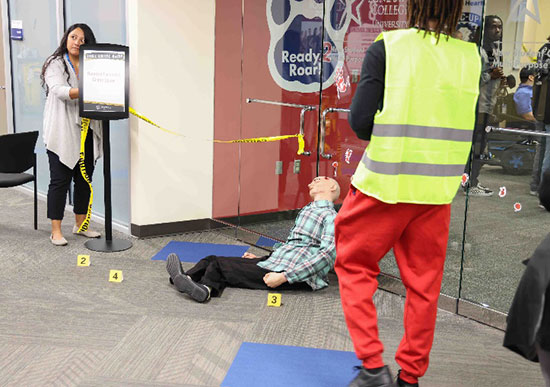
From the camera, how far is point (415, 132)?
2135 millimetres

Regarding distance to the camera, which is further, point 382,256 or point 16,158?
point 16,158

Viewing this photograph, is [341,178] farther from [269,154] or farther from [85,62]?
[85,62]

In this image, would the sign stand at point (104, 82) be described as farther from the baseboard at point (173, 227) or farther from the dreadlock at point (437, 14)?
the dreadlock at point (437, 14)

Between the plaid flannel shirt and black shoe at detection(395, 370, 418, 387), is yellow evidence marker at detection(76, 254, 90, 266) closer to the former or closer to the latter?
the plaid flannel shirt

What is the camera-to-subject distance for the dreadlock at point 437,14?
213 cm

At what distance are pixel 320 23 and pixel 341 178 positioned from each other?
99 cm

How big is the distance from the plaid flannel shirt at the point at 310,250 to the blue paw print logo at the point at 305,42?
885 mm

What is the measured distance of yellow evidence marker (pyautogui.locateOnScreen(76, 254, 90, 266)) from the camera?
3.99m

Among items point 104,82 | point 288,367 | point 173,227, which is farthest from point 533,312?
point 173,227

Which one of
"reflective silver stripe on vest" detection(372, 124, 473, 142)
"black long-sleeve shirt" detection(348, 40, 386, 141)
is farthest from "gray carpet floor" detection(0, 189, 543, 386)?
"black long-sleeve shirt" detection(348, 40, 386, 141)

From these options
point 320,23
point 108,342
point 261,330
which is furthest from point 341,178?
point 108,342

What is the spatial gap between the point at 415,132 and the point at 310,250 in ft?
5.31

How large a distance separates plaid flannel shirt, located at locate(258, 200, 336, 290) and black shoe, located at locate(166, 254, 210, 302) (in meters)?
0.44

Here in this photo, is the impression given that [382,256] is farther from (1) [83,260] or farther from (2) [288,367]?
(1) [83,260]
